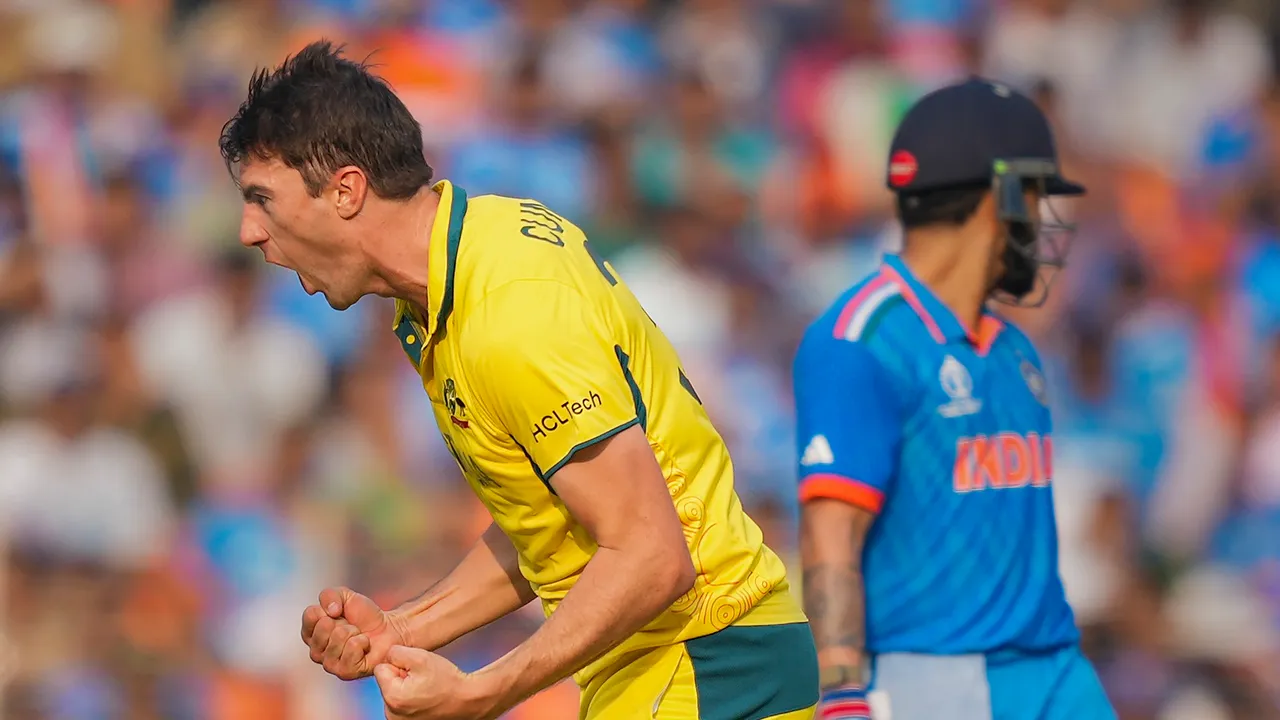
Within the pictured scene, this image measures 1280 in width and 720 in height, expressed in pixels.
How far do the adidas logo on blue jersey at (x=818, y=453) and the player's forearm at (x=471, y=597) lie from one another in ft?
2.48

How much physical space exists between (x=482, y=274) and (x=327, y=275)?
0.36m

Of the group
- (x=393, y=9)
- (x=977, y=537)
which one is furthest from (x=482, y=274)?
(x=393, y=9)

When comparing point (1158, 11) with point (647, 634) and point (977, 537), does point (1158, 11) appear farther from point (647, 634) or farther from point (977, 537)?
point (647, 634)

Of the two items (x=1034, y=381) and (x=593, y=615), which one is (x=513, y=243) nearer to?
(x=593, y=615)

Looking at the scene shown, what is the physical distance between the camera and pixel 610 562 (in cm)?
321

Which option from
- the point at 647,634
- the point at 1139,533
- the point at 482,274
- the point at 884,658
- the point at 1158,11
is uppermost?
the point at 1158,11

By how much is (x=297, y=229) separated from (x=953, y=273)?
6.14 feet

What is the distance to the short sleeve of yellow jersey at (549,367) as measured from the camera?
3186mm

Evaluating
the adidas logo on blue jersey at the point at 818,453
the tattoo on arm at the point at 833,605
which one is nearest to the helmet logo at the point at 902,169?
the adidas logo on blue jersey at the point at 818,453

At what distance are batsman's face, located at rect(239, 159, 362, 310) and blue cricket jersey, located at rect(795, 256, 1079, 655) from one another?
131 cm

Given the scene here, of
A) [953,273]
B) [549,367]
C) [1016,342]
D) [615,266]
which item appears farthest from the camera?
[615,266]

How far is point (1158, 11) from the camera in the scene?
11.4m

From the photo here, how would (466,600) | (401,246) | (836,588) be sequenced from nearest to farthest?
(401,246)
(466,600)
(836,588)

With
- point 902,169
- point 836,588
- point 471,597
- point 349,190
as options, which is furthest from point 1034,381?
point 349,190
